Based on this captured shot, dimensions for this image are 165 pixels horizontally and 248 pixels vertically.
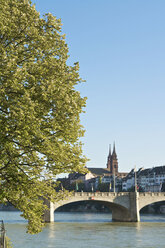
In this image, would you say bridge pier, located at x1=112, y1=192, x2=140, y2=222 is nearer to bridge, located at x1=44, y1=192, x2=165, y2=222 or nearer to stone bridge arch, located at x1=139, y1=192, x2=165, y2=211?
bridge, located at x1=44, y1=192, x2=165, y2=222

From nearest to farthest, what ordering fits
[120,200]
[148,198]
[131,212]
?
[131,212] → [120,200] → [148,198]

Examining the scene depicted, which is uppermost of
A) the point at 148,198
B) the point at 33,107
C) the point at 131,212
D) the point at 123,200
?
the point at 33,107

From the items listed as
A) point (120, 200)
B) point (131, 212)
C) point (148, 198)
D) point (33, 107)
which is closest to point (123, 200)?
point (120, 200)

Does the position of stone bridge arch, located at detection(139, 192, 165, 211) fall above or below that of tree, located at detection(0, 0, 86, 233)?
below

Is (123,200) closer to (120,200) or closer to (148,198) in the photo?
(120,200)

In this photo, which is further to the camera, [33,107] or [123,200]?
[123,200]

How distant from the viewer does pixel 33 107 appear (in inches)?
562

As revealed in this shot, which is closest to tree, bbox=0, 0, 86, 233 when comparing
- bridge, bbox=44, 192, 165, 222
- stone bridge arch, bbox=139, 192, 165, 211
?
bridge, bbox=44, 192, 165, 222

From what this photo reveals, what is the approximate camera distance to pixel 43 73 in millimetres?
16203

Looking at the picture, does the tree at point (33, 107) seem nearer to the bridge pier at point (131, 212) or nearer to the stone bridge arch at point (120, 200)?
the stone bridge arch at point (120, 200)

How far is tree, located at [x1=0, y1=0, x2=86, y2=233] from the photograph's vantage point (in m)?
14.6

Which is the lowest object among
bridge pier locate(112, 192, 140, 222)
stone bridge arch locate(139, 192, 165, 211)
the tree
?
bridge pier locate(112, 192, 140, 222)

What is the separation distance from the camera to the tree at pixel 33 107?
14.6 meters

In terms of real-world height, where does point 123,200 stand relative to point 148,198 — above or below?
below
